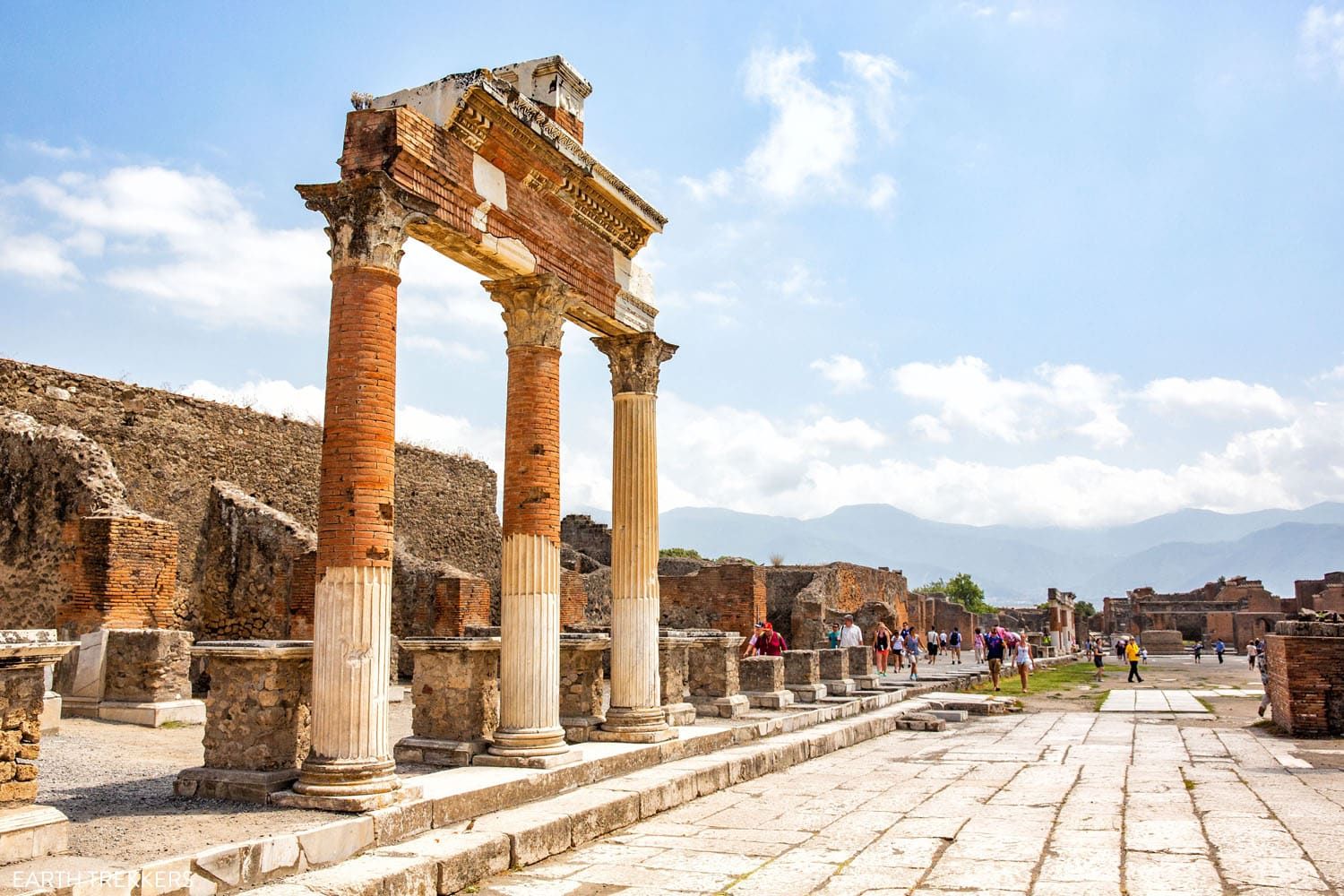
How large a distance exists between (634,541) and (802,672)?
6.21 meters

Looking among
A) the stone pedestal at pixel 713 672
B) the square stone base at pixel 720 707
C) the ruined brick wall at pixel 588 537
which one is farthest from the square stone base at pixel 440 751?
the ruined brick wall at pixel 588 537

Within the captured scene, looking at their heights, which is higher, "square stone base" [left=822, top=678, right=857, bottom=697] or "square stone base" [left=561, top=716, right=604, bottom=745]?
"square stone base" [left=561, top=716, right=604, bottom=745]

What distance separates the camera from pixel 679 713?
38.7 feet

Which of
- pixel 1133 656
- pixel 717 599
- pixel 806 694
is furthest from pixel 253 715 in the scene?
pixel 1133 656

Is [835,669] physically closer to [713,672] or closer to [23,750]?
[713,672]

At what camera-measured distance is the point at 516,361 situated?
31.6ft

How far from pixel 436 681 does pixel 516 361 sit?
9.76 feet

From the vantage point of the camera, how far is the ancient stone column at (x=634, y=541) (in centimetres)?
1042

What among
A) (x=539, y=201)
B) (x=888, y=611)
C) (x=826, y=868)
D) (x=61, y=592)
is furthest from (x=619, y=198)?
(x=888, y=611)

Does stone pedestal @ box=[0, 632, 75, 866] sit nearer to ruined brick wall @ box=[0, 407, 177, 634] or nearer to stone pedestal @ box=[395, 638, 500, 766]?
stone pedestal @ box=[395, 638, 500, 766]

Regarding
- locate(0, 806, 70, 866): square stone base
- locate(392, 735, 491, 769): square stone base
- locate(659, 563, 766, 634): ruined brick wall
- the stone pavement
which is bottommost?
the stone pavement

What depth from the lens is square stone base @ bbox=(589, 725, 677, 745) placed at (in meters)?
10.1

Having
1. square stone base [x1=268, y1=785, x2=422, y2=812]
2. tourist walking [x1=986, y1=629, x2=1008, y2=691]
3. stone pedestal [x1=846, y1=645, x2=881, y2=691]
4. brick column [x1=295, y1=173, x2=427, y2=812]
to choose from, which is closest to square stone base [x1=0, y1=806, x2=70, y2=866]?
square stone base [x1=268, y1=785, x2=422, y2=812]

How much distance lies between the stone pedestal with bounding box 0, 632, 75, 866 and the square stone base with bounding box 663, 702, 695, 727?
7116 mm
